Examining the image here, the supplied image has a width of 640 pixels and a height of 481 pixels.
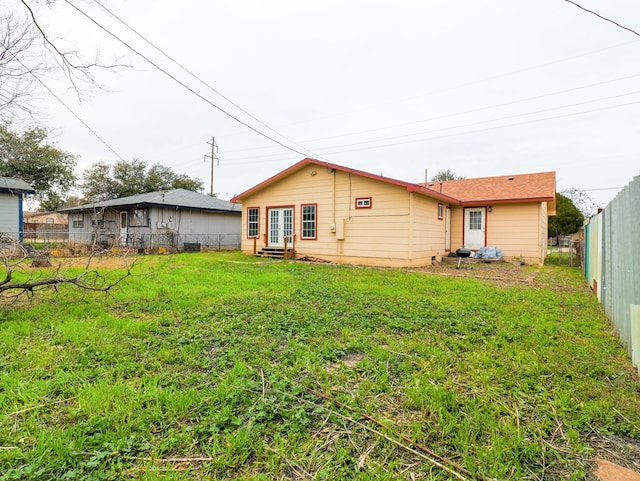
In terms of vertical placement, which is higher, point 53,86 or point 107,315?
point 53,86

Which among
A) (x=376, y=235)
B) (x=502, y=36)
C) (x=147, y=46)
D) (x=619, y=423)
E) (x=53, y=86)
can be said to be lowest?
(x=619, y=423)

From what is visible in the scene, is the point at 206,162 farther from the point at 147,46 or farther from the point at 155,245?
the point at 147,46

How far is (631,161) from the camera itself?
23.7 meters

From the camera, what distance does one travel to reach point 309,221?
12602 mm

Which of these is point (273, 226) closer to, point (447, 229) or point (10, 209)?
point (447, 229)

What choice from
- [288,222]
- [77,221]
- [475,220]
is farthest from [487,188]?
[77,221]

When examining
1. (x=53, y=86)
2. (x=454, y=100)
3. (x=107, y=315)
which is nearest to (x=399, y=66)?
(x=454, y=100)

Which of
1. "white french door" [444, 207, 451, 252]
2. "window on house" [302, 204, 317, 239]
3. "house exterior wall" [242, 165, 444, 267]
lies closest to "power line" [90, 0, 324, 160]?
"house exterior wall" [242, 165, 444, 267]

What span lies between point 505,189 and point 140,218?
58.7ft

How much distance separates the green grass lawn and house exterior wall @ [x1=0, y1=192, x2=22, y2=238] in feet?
47.8

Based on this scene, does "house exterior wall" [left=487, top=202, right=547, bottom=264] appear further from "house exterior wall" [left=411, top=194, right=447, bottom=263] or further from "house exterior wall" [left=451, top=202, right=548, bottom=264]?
"house exterior wall" [left=411, top=194, right=447, bottom=263]

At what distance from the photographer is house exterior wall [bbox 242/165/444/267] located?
10.4 m

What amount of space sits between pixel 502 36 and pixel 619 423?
10542 millimetres

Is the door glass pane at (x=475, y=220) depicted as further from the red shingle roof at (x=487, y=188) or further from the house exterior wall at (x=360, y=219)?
the house exterior wall at (x=360, y=219)
